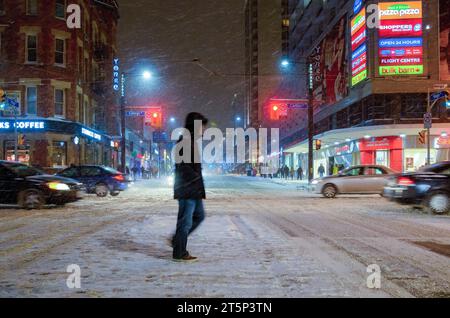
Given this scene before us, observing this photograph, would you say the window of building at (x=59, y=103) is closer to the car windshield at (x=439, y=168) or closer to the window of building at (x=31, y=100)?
the window of building at (x=31, y=100)

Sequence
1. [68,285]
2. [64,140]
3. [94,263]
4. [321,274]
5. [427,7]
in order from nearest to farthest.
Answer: [68,285] < [321,274] < [94,263] < [64,140] < [427,7]

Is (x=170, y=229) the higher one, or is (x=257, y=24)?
(x=257, y=24)

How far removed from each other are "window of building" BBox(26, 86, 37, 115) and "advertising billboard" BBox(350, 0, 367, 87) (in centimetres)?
2535

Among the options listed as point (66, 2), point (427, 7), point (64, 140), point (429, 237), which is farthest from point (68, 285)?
point (427, 7)

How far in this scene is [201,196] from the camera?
21.3 feet

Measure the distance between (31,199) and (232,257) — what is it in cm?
971

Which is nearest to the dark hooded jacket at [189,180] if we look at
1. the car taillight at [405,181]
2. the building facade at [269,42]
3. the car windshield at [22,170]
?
the car taillight at [405,181]

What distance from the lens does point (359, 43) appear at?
40812 mm

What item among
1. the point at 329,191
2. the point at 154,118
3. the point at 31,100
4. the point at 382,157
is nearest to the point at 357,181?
the point at 329,191

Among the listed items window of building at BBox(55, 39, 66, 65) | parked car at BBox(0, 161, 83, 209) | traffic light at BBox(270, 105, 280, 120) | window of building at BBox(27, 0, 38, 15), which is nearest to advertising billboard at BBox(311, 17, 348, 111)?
traffic light at BBox(270, 105, 280, 120)

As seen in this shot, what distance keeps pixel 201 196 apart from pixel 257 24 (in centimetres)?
12643

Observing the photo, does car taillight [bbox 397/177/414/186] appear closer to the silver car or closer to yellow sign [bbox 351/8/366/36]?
the silver car

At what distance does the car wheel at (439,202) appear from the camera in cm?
1302
